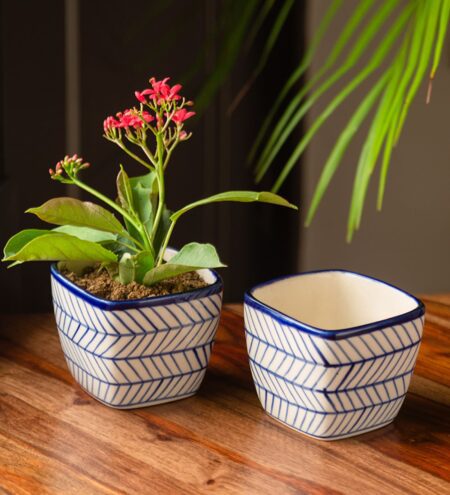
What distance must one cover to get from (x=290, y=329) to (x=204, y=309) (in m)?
0.11

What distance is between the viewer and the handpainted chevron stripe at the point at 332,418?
32.8 inches

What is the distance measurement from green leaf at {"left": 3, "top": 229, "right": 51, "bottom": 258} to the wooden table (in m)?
0.15

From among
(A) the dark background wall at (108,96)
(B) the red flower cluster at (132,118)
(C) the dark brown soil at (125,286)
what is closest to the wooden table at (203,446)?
(C) the dark brown soil at (125,286)

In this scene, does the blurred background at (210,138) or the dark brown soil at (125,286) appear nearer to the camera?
the dark brown soil at (125,286)

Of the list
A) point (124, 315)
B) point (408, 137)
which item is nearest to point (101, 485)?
point (124, 315)

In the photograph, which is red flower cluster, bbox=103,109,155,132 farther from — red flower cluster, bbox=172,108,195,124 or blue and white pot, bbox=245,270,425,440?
blue and white pot, bbox=245,270,425,440

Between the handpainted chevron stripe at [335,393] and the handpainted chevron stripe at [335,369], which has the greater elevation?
the handpainted chevron stripe at [335,369]

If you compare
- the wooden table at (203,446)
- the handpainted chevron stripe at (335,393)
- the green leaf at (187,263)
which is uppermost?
the green leaf at (187,263)

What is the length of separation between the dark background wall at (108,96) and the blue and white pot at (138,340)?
0.41 m

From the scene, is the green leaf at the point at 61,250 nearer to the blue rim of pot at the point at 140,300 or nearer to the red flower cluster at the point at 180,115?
the blue rim of pot at the point at 140,300

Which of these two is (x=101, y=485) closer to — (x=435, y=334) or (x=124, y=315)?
(x=124, y=315)

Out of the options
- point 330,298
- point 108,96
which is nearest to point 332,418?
point 330,298

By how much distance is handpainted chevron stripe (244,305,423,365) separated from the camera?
0.80 metres

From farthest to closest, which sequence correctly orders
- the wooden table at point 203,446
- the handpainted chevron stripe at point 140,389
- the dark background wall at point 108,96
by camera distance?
the dark background wall at point 108,96
the handpainted chevron stripe at point 140,389
the wooden table at point 203,446
